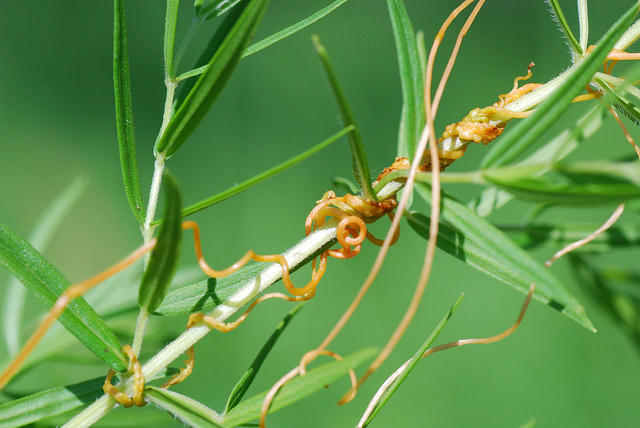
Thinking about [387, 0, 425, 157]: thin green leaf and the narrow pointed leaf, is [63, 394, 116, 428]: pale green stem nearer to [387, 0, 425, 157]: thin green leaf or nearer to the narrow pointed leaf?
the narrow pointed leaf

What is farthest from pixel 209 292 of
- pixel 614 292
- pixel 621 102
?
pixel 614 292

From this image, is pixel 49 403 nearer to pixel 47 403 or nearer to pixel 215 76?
pixel 47 403

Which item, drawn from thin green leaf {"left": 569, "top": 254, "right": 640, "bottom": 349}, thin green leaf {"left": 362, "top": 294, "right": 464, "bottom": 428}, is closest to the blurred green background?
thin green leaf {"left": 569, "top": 254, "right": 640, "bottom": 349}

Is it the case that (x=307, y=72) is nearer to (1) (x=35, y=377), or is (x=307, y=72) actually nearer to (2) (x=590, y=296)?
(1) (x=35, y=377)

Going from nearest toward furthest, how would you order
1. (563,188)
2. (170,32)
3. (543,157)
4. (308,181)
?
(563,188) < (170,32) < (543,157) < (308,181)

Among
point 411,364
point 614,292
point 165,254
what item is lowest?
point 614,292

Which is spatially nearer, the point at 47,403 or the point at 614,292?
the point at 47,403

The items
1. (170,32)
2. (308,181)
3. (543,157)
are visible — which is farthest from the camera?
(308,181)

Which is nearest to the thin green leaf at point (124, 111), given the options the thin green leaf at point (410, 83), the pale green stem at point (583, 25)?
the thin green leaf at point (410, 83)
